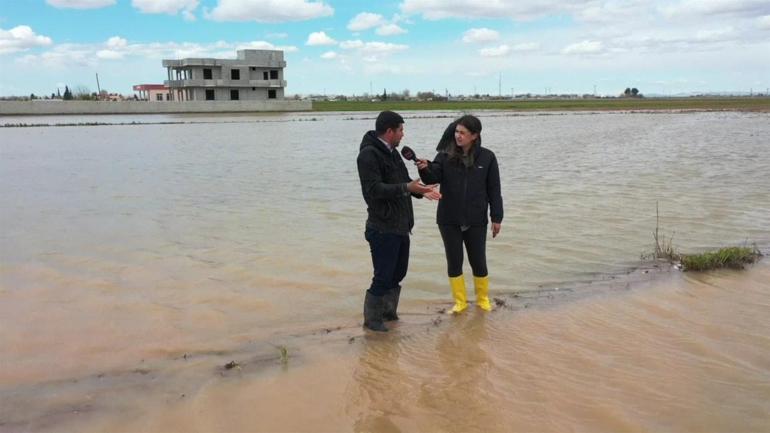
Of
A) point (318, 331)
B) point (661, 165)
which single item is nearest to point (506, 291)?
point (318, 331)

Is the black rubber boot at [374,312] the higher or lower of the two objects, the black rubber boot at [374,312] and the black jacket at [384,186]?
the lower

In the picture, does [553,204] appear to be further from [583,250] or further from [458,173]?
[458,173]

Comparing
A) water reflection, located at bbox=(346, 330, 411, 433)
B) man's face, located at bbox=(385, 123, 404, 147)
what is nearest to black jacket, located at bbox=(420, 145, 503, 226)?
man's face, located at bbox=(385, 123, 404, 147)

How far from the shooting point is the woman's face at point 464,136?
530 centimetres

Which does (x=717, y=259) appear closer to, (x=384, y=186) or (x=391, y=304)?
(x=391, y=304)

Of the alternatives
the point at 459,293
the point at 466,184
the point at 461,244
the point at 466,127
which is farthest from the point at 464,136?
the point at 459,293

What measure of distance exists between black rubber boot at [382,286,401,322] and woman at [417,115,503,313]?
0.63 metres

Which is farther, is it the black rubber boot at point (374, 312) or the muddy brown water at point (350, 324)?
the black rubber boot at point (374, 312)

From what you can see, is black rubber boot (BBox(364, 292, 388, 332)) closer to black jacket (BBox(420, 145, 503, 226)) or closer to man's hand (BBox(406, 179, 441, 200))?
black jacket (BBox(420, 145, 503, 226))

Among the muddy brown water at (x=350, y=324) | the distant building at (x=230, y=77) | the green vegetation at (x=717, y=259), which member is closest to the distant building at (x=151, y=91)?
the distant building at (x=230, y=77)

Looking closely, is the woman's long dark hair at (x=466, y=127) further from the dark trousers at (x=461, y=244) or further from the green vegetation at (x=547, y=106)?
the green vegetation at (x=547, y=106)

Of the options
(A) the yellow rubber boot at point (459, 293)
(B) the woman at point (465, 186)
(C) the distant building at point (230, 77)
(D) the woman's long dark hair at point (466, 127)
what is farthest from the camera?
(C) the distant building at point (230, 77)

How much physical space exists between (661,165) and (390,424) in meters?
16.9

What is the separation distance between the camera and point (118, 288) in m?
6.70
